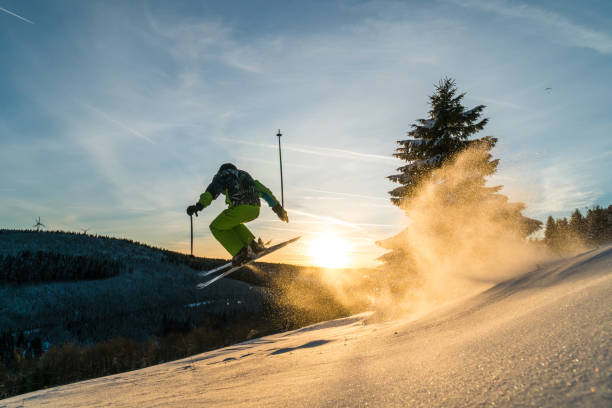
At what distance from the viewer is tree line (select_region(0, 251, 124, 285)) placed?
2160 inches

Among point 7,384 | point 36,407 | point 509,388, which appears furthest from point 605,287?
point 7,384

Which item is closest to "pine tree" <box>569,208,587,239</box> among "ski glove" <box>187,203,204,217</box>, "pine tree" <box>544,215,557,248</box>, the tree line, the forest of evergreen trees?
the forest of evergreen trees

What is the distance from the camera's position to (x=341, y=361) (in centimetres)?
324

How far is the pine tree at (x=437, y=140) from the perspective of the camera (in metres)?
16.2

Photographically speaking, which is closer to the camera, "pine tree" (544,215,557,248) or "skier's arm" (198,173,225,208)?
"skier's arm" (198,173,225,208)

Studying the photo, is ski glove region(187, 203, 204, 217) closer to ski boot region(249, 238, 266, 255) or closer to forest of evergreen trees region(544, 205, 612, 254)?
ski boot region(249, 238, 266, 255)

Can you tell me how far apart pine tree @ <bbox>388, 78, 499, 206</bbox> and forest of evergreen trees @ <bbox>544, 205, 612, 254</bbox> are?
4522cm

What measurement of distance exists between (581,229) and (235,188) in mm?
82513

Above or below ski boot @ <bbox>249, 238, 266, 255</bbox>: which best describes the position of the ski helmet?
above

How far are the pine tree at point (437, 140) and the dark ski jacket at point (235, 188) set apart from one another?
11.1 metres

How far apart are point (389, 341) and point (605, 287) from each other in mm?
2086

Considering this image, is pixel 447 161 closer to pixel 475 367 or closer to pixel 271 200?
pixel 271 200

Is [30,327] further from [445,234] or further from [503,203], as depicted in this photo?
[503,203]

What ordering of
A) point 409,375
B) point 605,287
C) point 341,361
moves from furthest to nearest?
point 341,361, point 605,287, point 409,375
